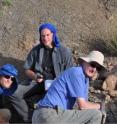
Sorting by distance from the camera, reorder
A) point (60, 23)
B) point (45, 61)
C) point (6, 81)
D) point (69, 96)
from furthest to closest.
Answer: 1. point (60, 23)
2. point (45, 61)
3. point (6, 81)
4. point (69, 96)

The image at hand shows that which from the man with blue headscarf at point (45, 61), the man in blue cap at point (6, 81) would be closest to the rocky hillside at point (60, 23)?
the man with blue headscarf at point (45, 61)

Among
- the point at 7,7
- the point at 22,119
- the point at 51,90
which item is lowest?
the point at 22,119

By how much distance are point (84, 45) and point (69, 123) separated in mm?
3645

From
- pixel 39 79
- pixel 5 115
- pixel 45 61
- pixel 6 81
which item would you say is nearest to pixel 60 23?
pixel 45 61

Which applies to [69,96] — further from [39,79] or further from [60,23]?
[60,23]

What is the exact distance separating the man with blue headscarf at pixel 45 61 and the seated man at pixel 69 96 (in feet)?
4.59

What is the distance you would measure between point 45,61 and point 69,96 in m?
1.87

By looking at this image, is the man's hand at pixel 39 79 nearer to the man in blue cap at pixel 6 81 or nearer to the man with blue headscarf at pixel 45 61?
the man with blue headscarf at pixel 45 61

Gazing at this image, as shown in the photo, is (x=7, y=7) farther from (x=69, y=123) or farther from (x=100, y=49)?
(x=69, y=123)

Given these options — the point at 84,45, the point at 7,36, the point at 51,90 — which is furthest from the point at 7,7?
the point at 51,90

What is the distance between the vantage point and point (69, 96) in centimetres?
573

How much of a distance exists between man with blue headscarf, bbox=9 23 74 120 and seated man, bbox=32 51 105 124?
4.59 ft

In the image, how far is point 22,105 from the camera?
22.8 ft

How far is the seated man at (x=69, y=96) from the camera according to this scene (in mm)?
5652
